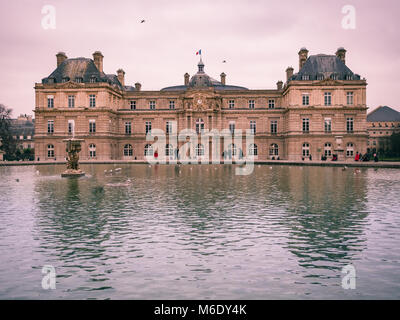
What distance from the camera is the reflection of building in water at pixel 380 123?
127 m

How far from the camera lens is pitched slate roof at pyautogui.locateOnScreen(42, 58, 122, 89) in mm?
70750

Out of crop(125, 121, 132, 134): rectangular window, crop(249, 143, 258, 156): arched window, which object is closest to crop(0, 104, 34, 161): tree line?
crop(125, 121, 132, 134): rectangular window

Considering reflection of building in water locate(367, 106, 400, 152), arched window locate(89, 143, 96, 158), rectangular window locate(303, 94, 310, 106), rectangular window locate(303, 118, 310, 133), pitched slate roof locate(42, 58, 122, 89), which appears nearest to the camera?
rectangular window locate(303, 94, 310, 106)

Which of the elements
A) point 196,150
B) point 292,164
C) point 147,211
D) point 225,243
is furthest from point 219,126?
point 225,243

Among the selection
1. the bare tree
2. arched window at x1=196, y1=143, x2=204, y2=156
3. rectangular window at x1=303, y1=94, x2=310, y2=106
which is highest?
rectangular window at x1=303, y1=94, x2=310, y2=106

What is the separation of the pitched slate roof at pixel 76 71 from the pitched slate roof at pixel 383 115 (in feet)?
303

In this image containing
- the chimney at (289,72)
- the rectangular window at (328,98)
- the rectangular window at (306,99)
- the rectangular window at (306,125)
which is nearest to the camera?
the rectangular window at (306,99)

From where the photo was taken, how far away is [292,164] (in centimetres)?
5691

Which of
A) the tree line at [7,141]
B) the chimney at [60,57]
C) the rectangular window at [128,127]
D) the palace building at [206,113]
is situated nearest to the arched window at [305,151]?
the palace building at [206,113]

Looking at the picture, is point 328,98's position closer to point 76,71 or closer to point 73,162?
point 76,71

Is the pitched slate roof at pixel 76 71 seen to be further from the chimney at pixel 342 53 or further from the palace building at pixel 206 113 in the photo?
the chimney at pixel 342 53

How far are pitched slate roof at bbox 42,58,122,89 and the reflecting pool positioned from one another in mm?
55107

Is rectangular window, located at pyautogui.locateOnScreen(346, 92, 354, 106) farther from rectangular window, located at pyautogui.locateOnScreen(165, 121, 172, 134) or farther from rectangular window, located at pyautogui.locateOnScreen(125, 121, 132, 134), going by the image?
rectangular window, located at pyautogui.locateOnScreen(125, 121, 132, 134)
